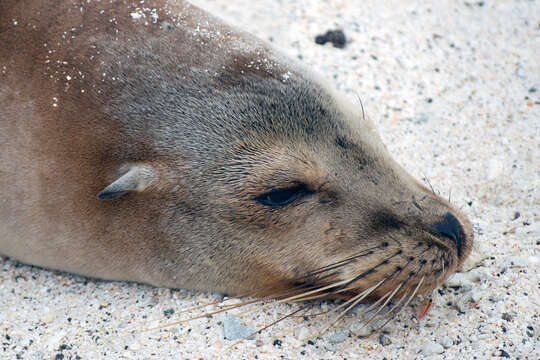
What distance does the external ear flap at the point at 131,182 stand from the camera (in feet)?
10.0

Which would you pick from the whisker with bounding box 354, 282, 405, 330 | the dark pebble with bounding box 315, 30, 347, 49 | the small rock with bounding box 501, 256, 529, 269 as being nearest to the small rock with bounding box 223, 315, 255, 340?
the whisker with bounding box 354, 282, 405, 330

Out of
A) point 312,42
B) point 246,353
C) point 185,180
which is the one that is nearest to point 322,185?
point 185,180

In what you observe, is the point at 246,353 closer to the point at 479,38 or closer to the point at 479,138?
the point at 479,138

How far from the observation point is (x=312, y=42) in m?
5.37

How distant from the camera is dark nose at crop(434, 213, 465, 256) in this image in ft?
10.2

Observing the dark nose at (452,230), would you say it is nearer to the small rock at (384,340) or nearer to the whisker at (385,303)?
the whisker at (385,303)

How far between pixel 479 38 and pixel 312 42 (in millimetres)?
1513

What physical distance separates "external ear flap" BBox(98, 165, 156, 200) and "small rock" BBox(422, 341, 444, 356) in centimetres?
164

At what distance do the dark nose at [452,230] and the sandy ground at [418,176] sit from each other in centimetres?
36

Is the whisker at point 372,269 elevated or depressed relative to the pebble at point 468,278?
elevated

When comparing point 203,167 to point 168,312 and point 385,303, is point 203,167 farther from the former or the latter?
point 385,303

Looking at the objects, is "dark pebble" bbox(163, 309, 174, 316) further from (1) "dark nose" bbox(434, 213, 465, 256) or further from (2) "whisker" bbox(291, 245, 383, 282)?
(1) "dark nose" bbox(434, 213, 465, 256)

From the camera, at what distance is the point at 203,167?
3.16 metres

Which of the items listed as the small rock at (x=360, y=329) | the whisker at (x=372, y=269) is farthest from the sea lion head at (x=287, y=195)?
the small rock at (x=360, y=329)
